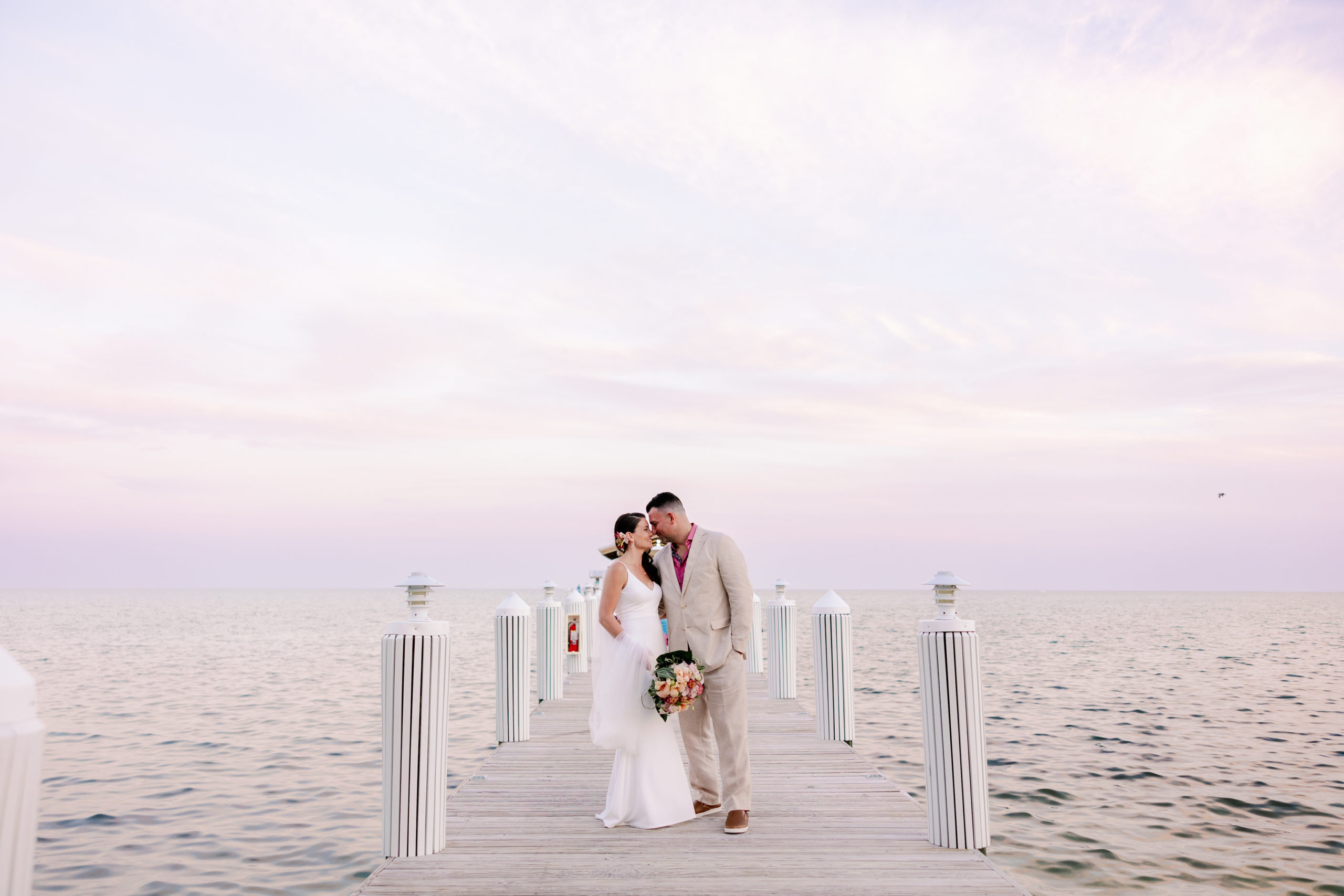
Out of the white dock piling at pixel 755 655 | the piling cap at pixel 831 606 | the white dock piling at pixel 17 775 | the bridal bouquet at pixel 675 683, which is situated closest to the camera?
the white dock piling at pixel 17 775

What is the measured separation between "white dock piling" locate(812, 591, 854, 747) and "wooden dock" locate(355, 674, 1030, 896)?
965 millimetres

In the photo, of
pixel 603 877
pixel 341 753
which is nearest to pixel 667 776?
pixel 603 877

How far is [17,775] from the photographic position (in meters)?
1.86

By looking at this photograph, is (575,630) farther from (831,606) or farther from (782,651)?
(831,606)

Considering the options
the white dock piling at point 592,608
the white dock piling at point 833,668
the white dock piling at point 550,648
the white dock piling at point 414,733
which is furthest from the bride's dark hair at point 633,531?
the white dock piling at point 592,608

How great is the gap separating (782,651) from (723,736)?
6.22m

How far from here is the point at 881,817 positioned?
5457 millimetres

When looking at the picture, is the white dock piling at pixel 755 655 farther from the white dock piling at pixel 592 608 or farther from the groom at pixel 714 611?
the groom at pixel 714 611

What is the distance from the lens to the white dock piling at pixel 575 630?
15133mm

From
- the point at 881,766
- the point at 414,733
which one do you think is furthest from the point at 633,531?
the point at 881,766

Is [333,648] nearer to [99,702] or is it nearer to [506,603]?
[99,702]

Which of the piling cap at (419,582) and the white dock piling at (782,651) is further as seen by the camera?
the white dock piling at (782,651)

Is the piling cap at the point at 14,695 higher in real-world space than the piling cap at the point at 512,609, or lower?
higher

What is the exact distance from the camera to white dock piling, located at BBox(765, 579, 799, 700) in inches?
441
